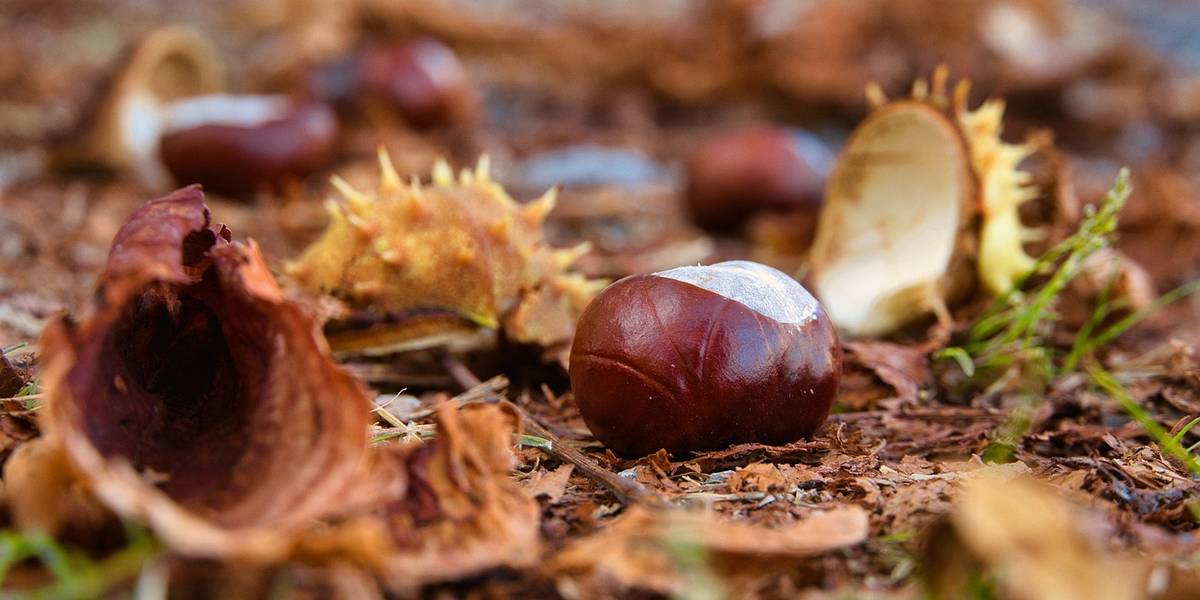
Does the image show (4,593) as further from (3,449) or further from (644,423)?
(644,423)

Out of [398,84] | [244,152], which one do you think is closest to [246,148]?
[244,152]

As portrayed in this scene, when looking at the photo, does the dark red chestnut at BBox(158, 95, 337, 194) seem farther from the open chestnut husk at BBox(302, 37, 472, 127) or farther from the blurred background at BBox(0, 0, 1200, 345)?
the open chestnut husk at BBox(302, 37, 472, 127)

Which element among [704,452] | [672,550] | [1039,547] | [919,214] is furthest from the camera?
[919,214]

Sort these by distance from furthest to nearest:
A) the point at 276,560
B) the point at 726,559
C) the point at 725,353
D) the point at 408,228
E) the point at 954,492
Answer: the point at 408,228 → the point at 725,353 → the point at 954,492 → the point at 726,559 → the point at 276,560

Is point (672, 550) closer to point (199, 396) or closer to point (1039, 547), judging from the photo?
point (1039, 547)

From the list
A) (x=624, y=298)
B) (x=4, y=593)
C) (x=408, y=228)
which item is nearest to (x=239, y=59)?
(x=408, y=228)

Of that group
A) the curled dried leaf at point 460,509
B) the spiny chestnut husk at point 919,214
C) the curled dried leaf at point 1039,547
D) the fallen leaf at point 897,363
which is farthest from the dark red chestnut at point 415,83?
the curled dried leaf at point 1039,547

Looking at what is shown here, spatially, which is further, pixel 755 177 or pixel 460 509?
pixel 755 177

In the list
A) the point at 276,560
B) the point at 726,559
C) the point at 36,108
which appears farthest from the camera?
the point at 36,108

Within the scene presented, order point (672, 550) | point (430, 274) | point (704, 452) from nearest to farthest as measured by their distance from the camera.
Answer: point (672, 550) → point (704, 452) → point (430, 274)
